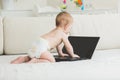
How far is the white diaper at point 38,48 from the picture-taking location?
1.58 metres

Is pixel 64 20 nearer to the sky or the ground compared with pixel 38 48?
nearer to the sky

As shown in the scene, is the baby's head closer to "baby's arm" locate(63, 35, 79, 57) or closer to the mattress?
"baby's arm" locate(63, 35, 79, 57)

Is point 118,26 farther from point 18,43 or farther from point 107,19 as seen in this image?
point 18,43

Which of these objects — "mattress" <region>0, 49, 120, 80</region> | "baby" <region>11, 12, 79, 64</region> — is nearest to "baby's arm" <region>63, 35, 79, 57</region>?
"baby" <region>11, 12, 79, 64</region>

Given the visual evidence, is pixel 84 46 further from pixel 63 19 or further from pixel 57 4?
pixel 57 4

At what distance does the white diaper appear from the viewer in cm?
158

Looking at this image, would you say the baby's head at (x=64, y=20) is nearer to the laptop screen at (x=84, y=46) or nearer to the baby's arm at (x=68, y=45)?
the baby's arm at (x=68, y=45)

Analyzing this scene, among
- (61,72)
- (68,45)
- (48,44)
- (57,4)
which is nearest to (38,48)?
(48,44)

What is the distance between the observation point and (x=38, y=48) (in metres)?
1.59

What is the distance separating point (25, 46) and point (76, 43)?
1.60 feet

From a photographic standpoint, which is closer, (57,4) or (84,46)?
(84,46)

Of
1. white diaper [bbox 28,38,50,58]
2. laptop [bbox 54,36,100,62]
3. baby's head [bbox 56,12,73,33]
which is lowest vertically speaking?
laptop [bbox 54,36,100,62]

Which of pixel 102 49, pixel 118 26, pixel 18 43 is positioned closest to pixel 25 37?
pixel 18 43

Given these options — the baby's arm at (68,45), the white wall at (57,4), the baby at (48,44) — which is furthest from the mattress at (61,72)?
the white wall at (57,4)
